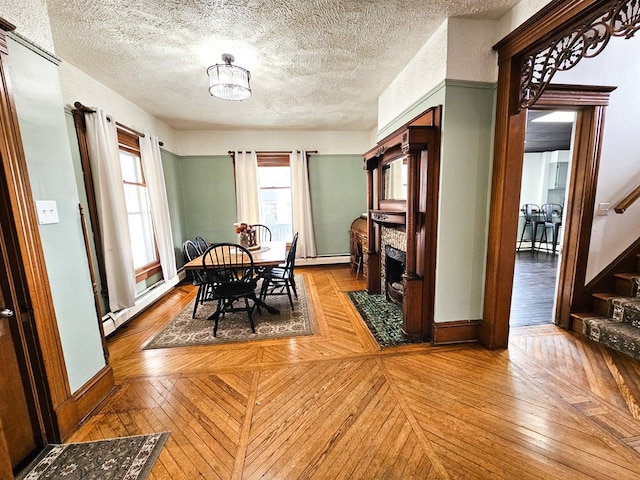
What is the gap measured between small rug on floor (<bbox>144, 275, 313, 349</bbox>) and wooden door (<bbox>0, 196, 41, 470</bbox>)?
1.07m

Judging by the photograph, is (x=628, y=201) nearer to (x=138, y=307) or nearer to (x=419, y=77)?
(x=419, y=77)

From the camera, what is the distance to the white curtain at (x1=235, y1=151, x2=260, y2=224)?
4807mm

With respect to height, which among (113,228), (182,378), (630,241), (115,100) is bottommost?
(182,378)

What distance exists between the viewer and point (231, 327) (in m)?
2.78

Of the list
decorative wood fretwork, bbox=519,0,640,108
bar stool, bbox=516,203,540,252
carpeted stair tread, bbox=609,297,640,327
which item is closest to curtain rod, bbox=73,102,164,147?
decorative wood fretwork, bbox=519,0,640,108

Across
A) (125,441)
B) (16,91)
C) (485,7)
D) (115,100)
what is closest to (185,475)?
(125,441)

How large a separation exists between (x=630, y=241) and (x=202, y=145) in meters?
5.94

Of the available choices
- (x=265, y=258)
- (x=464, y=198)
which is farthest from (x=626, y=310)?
(x=265, y=258)

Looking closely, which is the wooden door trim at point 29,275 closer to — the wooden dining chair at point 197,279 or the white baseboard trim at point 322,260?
the wooden dining chair at point 197,279

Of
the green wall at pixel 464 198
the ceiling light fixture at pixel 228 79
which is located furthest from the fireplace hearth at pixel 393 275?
the ceiling light fixture at pixel 228 79

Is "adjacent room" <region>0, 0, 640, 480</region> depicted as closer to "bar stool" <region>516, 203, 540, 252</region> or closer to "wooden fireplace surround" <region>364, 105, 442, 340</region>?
"wooden fireplace surround" <region>364, 105, 442, 340</region>

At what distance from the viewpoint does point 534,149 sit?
637 centimetres

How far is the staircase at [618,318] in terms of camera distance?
6.84 ft

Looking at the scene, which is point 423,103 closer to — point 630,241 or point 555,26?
point 555,26
